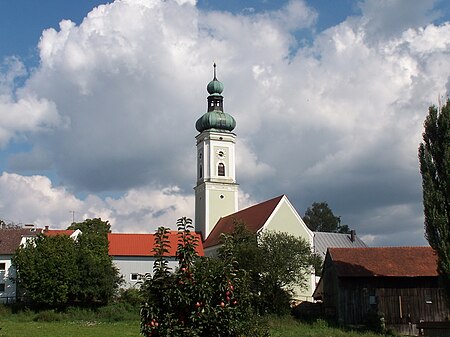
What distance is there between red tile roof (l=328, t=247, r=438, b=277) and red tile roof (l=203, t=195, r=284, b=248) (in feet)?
36.5

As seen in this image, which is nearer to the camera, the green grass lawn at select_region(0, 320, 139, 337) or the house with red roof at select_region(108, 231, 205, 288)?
the green grass lawn at select_region(0, 320, 139, 337)

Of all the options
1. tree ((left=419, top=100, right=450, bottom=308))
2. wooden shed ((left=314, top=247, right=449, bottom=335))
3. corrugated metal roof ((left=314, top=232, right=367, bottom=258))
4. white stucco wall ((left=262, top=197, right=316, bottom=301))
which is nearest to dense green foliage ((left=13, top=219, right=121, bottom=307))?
white stucco wall ((left=262, top=197, right=316, bottom=301))

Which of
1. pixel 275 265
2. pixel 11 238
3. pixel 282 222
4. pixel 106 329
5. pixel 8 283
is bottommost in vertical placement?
pixel 106 329

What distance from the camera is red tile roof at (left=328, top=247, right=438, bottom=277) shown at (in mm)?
41438

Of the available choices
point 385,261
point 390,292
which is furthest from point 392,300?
point 385,261

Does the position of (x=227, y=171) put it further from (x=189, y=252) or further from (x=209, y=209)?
(x=189, y=252)

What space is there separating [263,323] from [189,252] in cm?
201

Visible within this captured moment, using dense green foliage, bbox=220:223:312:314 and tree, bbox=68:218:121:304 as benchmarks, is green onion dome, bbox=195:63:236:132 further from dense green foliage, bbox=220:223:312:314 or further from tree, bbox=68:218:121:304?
dense green foliage, bbox=220:223:312:314

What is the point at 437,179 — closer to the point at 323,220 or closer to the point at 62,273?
the point at 62,273

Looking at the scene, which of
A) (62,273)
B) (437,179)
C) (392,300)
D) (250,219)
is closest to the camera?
(437,179)

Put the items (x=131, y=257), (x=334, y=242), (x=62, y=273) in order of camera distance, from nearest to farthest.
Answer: (x=62, y=273), (x=131, y=257), (x=334, y=242)

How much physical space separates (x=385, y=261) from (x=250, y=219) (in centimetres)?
2013

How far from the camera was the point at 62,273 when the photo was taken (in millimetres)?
48312

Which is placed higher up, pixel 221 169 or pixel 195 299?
pixel 221 169
